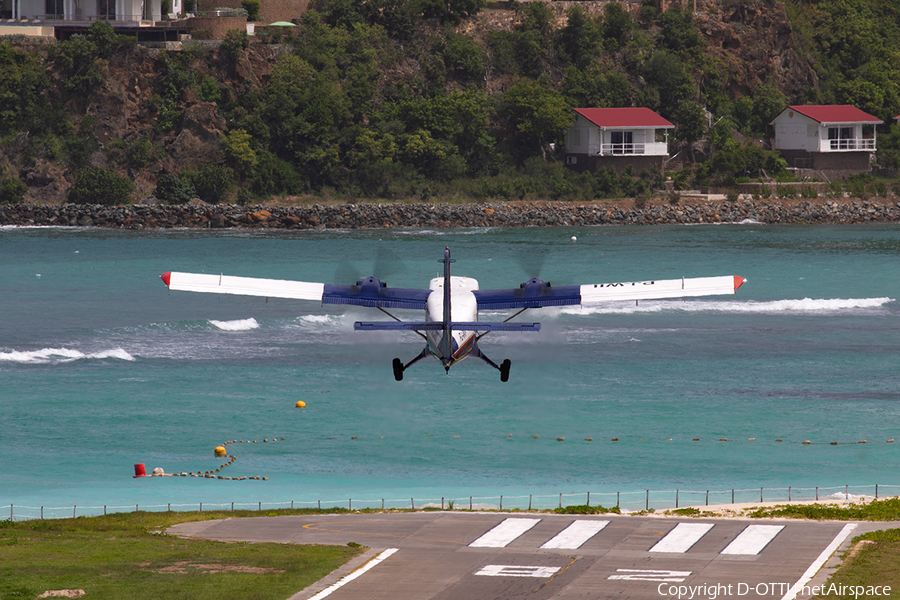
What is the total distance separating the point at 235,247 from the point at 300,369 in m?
45.2

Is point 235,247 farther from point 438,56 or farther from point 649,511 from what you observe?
point 649,511

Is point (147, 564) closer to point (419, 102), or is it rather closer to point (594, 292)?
point (594, 292)

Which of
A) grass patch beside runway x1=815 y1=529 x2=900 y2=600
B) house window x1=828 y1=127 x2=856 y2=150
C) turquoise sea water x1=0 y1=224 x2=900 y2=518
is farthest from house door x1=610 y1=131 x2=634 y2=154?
grass patch beside runway x1=815 y1=529 x2=900 y2=600

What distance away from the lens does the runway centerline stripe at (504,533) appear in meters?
39.4

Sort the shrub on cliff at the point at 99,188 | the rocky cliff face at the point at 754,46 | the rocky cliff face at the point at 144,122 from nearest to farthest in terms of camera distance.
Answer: the shrub on cliff at the point at 99,188, the rocky cliff face at the point at 144,122, the rocky cliff face at the point at 754,46

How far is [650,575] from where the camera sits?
117ft

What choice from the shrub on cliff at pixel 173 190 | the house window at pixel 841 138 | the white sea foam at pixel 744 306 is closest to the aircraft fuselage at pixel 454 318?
the white sea foam at pixel 744 306

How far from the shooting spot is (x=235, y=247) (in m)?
112

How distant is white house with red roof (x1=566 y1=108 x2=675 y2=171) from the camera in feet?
438

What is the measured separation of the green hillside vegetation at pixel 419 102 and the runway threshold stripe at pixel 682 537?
92.4 meters

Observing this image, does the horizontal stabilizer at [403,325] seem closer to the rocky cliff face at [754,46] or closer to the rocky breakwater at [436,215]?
the rocky breakwater at [436,215]

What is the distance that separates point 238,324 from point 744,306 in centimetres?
3912

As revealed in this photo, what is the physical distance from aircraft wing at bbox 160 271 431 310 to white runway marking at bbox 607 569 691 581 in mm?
10477

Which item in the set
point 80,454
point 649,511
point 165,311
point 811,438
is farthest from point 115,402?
point 811,438
